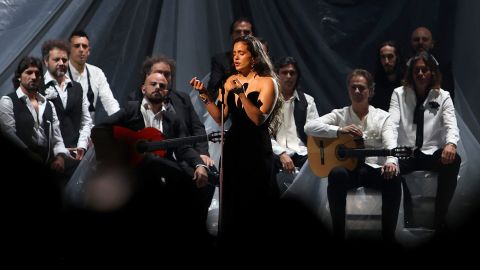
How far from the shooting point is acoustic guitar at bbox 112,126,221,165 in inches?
219

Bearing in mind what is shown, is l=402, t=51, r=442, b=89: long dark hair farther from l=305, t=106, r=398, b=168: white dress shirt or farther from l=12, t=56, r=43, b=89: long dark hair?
l=12, t=56, r=43, b=89: long dark hair

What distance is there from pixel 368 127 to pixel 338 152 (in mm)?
186

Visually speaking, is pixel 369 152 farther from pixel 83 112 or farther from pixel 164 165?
pixel 83 112

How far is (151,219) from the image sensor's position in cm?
552

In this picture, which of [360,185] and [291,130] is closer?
[360,185]

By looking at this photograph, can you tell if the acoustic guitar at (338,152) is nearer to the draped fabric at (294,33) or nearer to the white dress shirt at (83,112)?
the draped fabric at (294,33)

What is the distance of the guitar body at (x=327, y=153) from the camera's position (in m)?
5.66

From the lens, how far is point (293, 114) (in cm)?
581

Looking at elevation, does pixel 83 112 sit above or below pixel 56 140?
above

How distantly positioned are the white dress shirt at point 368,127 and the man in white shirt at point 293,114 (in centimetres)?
7

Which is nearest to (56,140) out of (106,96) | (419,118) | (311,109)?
(106,96)

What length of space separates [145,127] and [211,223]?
55 centimetres

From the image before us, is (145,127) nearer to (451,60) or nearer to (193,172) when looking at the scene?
(193,172)

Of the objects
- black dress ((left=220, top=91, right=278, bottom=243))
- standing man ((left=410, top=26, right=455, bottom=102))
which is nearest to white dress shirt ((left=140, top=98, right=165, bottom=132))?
black dress ((left=220, top=91, right=278, bottom=243))
